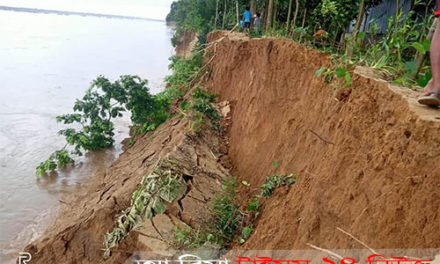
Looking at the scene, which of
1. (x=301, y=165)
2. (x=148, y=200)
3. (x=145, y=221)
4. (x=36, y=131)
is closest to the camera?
(x=301, y=165)

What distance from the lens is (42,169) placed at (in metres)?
7.61

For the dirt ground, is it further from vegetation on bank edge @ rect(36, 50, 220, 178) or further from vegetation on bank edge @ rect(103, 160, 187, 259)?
vegetation on bank edge @ rect(36, 50, 220, 178)

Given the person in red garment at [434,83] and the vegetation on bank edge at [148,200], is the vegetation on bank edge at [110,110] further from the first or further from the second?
the person in red garment at [434,83]

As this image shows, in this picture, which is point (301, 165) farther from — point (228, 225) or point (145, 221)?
point (145, 221)

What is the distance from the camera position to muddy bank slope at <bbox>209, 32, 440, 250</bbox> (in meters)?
2.14

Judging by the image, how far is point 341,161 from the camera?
2912mm

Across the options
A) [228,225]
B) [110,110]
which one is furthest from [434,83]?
[110,110]

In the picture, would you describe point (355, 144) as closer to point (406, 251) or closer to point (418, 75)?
point (406, 251)

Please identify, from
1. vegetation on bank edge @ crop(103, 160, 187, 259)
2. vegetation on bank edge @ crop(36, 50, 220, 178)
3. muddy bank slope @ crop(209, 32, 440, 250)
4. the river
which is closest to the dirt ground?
muddy bank slope @ crop(209, 32, 440, 250)

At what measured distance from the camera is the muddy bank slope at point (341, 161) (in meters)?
2.14

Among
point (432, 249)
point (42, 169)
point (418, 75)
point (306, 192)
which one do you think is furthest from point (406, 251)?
point (42, 169)

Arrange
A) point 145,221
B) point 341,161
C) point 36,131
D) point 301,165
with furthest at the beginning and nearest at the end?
point 36,131
point 145,221
point 301,165
point 341,161

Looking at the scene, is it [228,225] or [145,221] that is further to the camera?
[145,221]

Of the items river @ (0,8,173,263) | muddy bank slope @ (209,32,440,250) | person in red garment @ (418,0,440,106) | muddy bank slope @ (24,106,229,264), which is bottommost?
river @ (0,8,173,263)
